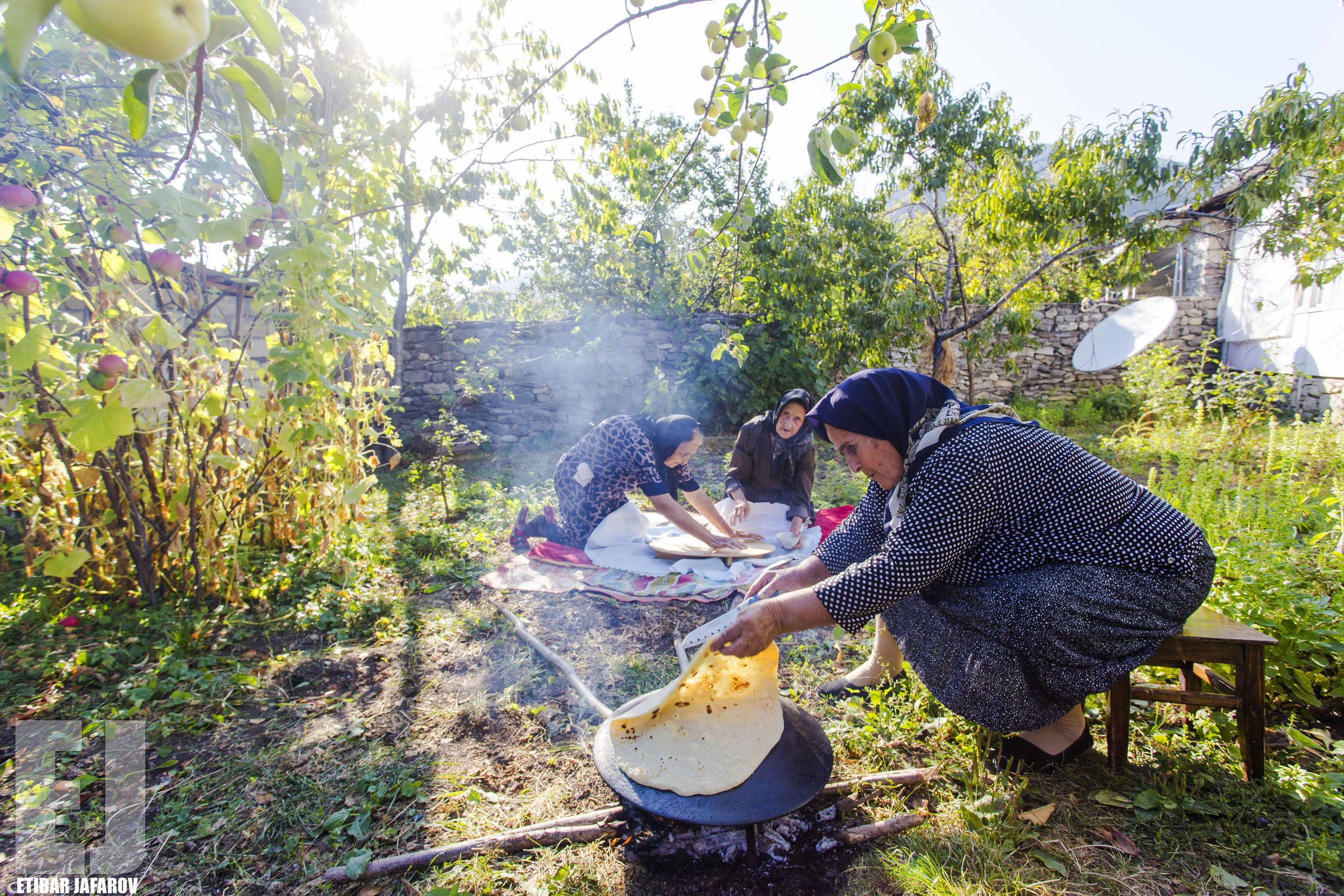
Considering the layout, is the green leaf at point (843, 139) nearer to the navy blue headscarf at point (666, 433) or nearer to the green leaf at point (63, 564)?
the navy blue headscarf at point (666, 433)

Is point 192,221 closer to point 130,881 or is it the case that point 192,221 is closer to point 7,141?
point 7,141

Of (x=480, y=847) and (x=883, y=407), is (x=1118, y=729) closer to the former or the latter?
(x=883, y=407)

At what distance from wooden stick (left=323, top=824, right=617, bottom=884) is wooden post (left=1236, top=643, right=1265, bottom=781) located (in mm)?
1911

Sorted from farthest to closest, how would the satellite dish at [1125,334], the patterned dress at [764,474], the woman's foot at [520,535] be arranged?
the satellite dish at [1125,334]
the patterned dress at [764,474]
the woman's foot at [520,535]

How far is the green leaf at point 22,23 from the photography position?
16.8 inches

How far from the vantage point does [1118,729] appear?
1.90 m

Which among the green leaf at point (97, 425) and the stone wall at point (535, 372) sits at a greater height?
the stone wall at point (535, 372)

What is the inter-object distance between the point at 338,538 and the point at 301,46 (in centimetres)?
288

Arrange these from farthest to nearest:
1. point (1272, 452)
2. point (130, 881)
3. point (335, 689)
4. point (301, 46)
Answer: point (1272, 452), point (301, 46), point (335, 689), point (130, 881)

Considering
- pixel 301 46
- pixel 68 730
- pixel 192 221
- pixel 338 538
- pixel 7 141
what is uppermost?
pixel 301 46

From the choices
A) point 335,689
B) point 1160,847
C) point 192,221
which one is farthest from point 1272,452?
point 192,221

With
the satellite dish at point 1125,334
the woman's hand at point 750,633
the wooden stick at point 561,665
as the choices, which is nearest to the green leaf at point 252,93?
the woman's hand at point 750,633

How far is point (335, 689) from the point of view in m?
2.46

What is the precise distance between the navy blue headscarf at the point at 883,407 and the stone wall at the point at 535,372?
271 inches
